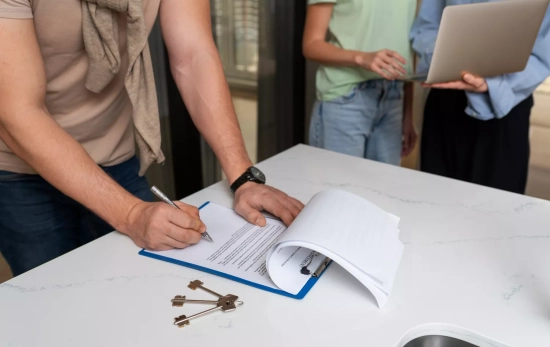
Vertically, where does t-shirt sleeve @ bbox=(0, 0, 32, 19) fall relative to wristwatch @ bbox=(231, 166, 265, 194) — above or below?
above

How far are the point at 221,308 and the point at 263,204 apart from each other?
0.29m

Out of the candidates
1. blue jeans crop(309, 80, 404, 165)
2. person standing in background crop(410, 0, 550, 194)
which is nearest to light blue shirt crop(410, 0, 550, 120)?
person standing in background crop(410, 0, 550, 194)

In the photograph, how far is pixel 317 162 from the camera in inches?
47.3

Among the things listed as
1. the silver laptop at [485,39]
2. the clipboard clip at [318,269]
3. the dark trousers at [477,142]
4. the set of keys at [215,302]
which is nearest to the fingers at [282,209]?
the clipboard clip at [318,269]

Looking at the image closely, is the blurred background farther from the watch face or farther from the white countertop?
the white countertop

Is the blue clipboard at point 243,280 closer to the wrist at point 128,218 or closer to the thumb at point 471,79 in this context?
the wrist at point 128,218

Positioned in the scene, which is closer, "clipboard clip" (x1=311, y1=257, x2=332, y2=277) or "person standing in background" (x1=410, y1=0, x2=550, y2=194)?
"clipboard clip" (x1=311, y1=257, x2=332, y2=277)

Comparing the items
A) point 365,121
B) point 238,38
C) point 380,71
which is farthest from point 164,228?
point 238,38

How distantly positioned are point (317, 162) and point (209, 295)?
0.57 m

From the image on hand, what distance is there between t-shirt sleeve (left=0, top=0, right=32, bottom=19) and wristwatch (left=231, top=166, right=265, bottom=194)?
0.48m

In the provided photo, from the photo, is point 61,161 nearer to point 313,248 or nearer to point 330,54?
point 313,248

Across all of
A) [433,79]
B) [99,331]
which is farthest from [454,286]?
[433,79]

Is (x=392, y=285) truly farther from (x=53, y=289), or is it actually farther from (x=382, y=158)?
(x=382, y=158)

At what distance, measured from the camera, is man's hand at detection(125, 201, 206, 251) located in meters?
0.80
